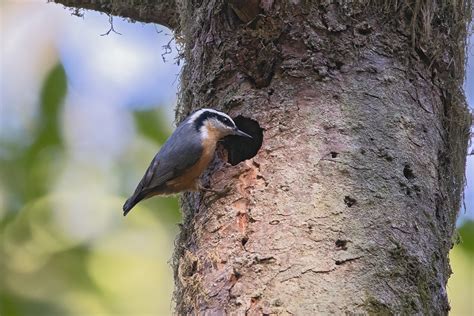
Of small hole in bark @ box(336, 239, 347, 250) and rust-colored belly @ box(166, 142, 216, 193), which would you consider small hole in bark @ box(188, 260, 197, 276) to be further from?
small hole in bark @ box(336, 239, 347, 250)

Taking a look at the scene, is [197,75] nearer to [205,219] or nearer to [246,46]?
[246,46]

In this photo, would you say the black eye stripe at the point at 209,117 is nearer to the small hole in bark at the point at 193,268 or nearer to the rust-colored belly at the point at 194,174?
the rust-colored belly at the point at 194,174

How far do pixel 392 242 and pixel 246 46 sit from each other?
955 mm

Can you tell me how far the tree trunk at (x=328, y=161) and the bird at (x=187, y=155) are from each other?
0.19ft

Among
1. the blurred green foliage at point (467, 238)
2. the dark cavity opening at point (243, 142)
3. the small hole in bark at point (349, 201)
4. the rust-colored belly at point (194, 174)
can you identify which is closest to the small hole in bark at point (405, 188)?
the small hole in bark at point (349, 201)

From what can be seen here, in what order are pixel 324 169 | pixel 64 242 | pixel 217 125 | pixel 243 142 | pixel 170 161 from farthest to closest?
pixel 64 242
pixel 170 161
pixel 243 142
pixel 217 125
pixel 324 169

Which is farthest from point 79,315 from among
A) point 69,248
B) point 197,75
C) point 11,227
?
point 197,75

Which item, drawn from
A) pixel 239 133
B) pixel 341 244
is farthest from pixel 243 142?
pixel 341 244

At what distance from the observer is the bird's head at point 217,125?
2953mm

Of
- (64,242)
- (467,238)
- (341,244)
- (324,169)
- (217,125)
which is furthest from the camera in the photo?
(64,242)

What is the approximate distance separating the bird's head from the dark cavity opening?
0.02 m

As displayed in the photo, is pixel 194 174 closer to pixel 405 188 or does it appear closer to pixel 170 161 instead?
pixel 170 161

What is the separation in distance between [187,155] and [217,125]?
280 millimetres

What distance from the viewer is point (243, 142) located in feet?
10.3
